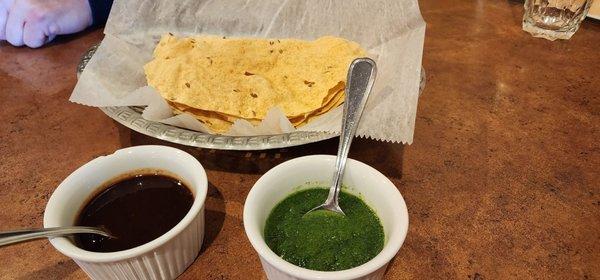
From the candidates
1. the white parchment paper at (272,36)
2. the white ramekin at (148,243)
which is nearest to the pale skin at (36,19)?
the white parchment paper at (272,36)

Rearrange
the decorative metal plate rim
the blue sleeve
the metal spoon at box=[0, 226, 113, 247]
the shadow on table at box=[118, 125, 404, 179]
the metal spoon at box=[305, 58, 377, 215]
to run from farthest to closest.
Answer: the blue sleeve, the shadow on table at box=[118, 125, 404, 179], the decorative metal plate rim, the metal spoon at box=[305, 58, 377, 215], the metal spoon at box=[0, 226, 113, 247]

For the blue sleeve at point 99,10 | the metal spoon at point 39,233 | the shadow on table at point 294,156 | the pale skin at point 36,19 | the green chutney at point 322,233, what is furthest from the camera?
the blue sleeve at point 99,10

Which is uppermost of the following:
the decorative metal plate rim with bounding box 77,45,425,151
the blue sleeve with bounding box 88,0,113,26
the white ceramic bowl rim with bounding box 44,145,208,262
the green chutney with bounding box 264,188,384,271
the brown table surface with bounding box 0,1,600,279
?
the white ceramic bowl rim with bounding box 44,145,208,262

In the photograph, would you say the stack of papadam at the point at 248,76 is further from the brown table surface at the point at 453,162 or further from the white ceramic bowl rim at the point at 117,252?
the white ceramic bowl rim at the point at 117,252

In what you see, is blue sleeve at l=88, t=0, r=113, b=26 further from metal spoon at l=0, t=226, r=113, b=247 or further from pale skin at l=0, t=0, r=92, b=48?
metal spoon at l=0, t=226, r=113, b=247

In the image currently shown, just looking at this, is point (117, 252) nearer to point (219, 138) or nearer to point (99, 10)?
point (219, 138)

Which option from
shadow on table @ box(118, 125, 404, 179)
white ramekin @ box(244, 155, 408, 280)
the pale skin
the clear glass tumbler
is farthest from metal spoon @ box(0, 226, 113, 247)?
the clear glass tumbler
